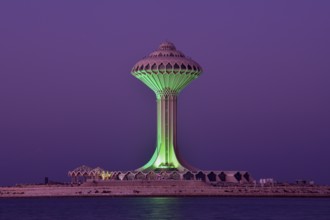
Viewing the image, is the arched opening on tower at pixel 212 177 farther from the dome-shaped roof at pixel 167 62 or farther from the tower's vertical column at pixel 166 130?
the dome-shaped roof at pixel 167 62

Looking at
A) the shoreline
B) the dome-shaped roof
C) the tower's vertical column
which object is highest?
the dome-shaped roof

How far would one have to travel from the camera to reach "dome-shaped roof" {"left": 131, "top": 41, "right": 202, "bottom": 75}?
159 m

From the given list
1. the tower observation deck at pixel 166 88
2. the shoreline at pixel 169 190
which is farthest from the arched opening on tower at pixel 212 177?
the shoreline at pixel 169 190

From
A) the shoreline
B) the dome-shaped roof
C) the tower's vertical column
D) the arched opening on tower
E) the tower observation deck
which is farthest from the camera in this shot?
the dome-shaped roof

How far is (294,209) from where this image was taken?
350 feet

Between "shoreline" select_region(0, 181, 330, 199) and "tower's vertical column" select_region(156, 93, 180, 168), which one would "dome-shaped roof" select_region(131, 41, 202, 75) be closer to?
"tower's vertical column" select_region(156, 93, 180, 168)

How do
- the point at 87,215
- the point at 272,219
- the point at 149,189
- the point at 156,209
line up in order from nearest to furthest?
the point at 272,219 → the point at 87,215 → the point at 156,209 → the point at 149,189

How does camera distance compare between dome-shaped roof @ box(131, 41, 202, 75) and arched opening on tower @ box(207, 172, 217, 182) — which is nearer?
arched opening on tower @ box(207, 172, 217, 182)

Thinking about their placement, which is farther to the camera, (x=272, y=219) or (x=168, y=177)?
(x=168, y=177)

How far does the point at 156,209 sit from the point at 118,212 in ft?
17.8

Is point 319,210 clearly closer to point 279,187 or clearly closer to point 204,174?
point 279,187

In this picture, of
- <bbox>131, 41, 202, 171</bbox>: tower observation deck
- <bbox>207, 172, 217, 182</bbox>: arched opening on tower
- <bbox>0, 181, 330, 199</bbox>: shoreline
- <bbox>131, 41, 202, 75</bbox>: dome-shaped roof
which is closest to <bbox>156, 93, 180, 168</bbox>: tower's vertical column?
<bbox>131, 41, 202, 171</bbox>: tower observation deck

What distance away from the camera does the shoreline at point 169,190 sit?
140 metres

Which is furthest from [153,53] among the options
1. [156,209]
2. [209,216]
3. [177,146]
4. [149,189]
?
[209,216]
